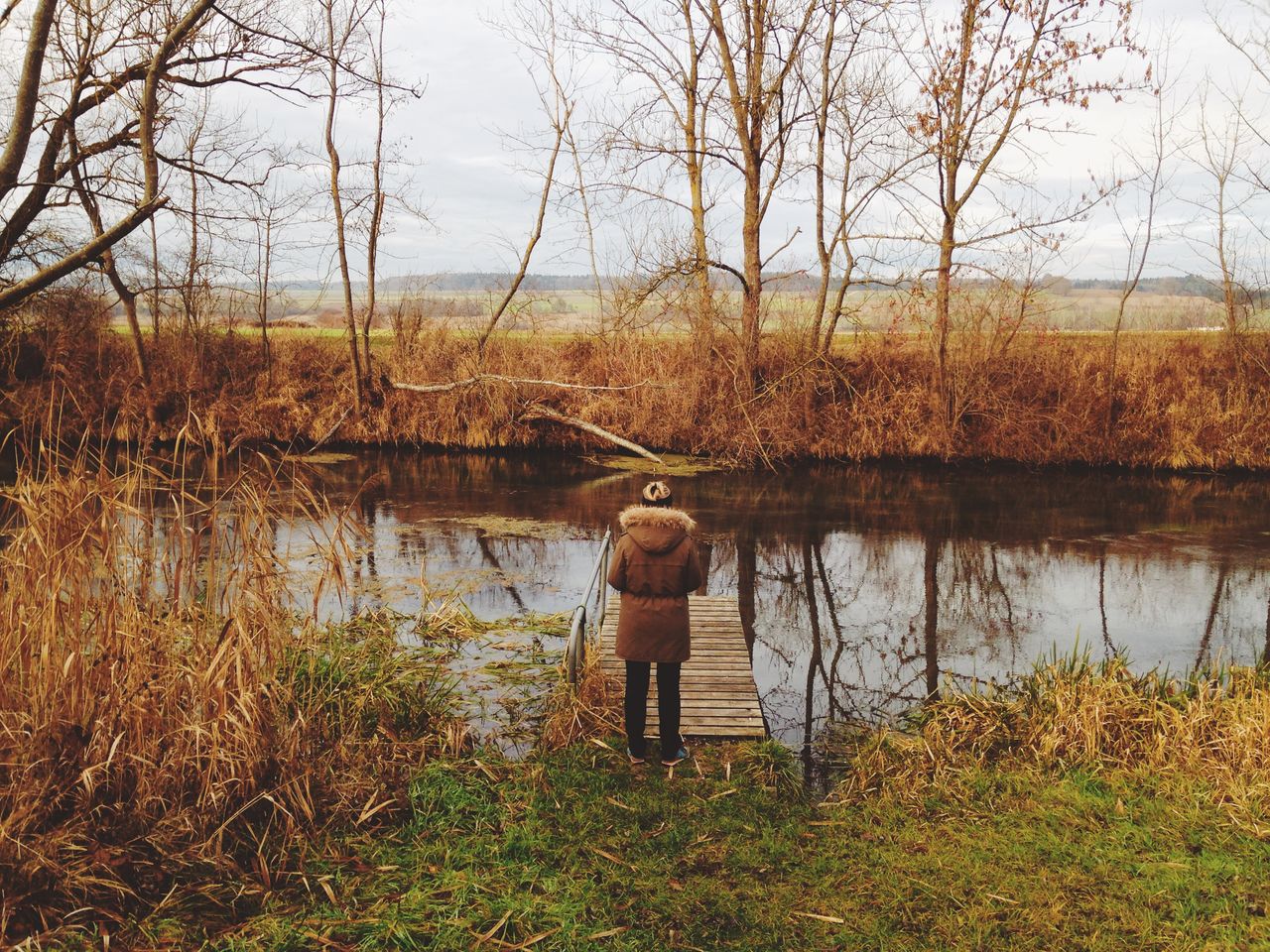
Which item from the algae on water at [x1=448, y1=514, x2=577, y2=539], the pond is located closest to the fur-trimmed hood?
the pond

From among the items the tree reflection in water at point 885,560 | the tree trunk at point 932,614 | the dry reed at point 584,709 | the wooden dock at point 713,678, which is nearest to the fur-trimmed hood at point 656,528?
the dry reed at point 584,709

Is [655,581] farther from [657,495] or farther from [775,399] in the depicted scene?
[775,399]

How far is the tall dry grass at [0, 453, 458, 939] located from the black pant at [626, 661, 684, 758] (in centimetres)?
152

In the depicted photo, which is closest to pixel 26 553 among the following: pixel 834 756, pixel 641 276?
pixel 834 756

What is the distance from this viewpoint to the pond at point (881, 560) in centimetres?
964

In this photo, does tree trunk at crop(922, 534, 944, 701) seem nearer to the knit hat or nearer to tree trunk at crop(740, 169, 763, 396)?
the knit hat

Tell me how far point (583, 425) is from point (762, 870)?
16588 mm

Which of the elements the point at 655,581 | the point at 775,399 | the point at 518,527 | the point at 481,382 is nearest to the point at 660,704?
the point at 655,581

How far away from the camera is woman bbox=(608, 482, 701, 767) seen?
238 inches

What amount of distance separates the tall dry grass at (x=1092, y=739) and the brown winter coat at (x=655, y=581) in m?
1.63

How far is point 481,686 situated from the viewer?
802 cm

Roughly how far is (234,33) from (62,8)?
119 inches

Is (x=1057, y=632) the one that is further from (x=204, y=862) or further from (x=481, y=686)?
(x=204, y=862)

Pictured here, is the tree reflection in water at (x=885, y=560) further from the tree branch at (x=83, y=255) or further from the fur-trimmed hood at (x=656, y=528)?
the fur-trimmed hood at (x=656, y=528)
